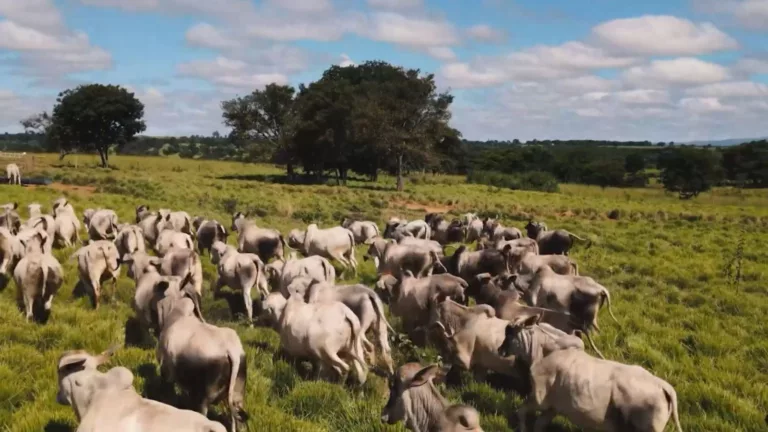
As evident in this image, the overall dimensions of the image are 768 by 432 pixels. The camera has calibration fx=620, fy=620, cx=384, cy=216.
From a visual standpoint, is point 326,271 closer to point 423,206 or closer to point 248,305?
point 248,305

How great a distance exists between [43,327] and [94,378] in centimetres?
468

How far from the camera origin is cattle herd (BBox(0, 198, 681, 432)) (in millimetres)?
6352

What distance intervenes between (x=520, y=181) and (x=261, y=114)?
1202 inches

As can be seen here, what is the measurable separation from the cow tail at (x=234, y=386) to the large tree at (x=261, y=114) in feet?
211

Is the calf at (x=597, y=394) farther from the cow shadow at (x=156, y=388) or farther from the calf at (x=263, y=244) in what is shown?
the calf at (x=263, y=244)

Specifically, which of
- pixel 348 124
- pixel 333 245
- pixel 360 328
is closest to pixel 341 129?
pixel 348 124

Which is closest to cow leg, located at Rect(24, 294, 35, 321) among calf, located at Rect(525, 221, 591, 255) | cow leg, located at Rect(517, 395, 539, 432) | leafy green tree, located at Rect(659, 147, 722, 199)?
cow leg, located at Rect(517, 395, 539, 432)

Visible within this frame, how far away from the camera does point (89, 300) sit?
12.3 meters

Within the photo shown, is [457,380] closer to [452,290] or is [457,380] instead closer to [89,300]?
[452,290]

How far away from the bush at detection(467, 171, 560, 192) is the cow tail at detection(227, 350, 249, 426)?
202 feet

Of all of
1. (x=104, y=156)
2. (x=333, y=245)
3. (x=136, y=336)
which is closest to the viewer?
(x=136, y=336)

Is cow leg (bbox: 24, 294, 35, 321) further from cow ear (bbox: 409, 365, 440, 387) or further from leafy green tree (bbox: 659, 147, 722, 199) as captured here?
leafy green tree (bbox: 659, 147, 722, 199)

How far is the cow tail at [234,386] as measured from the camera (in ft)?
23.0

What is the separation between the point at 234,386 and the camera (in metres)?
7.12
